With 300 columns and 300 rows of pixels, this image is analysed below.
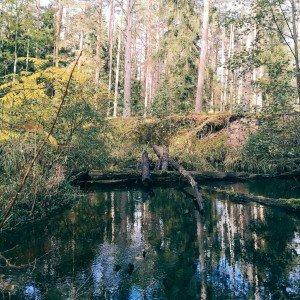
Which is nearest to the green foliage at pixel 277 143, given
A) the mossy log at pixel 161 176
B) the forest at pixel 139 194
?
the forest at pixel 139 194

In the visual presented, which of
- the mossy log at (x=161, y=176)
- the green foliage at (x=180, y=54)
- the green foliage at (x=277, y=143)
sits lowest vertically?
the mossy log at (x=161, y=176)

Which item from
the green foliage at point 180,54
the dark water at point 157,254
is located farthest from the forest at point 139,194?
the green foliage at point 180,54

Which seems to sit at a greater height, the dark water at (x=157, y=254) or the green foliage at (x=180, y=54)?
the green foliage at (x=180, y=54)

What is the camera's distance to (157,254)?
733 cm

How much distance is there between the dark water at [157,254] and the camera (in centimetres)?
571

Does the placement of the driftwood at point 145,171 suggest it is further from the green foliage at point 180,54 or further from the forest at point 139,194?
the green foliage at point 180,54

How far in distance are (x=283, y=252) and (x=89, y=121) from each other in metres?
8.07

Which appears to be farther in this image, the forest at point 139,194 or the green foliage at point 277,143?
the green foliage at point 277,143

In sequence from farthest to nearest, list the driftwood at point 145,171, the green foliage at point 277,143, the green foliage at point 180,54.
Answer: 1. the green foliage at point 180,54
2. the driftwood at point 145,171
3. the green foliage at point 277,143

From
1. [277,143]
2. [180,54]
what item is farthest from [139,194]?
[180,54]

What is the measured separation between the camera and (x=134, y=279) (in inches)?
241

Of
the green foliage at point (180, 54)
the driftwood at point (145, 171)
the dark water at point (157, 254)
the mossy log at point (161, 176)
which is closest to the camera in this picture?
→ the dark water at point (157, 254)

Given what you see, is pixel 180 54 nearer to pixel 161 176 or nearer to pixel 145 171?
pixel 161 176

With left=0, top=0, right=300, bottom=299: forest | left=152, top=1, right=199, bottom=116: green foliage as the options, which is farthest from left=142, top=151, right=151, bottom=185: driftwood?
left=152, top=1, right=199, bottom=116: green foliage
